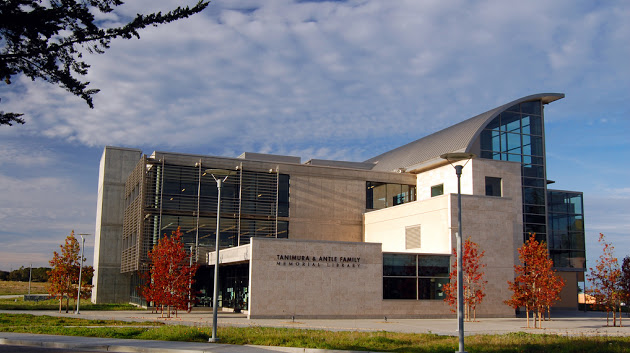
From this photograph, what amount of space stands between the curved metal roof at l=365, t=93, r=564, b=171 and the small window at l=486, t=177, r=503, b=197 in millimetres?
3211

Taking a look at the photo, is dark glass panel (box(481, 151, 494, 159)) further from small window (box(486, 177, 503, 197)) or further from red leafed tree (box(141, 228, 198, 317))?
red leafed tree (box(141, 228, 198, 317))

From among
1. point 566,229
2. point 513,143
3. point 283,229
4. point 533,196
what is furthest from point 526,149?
point 283,229

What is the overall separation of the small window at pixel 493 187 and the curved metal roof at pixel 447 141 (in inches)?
126

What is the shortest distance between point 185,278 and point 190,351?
1896cm

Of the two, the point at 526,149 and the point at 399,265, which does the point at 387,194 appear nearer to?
the point at 526,149

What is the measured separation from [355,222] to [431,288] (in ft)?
43.2

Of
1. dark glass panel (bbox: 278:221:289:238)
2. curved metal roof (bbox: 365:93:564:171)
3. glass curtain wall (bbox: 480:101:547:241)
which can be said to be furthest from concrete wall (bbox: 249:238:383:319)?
glass curtain wall (bbox: 480:101:547:241)

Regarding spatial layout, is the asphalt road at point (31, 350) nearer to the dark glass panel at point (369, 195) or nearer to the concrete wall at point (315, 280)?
the concrete wall at point (315, 280)

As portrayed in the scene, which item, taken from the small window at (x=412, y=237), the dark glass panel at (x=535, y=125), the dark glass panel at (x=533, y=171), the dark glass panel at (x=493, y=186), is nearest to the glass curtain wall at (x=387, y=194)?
the small window at (x=412, y=237)

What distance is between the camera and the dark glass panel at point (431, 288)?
40.5 meters

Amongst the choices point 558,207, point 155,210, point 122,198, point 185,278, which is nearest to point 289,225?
point 155,210

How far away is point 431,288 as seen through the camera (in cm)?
4084

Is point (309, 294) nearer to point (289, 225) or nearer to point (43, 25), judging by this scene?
point (289, 225)

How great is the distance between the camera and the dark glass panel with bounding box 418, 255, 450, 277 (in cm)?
4059
